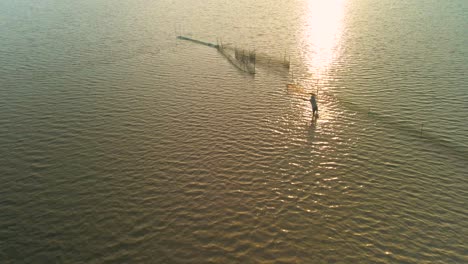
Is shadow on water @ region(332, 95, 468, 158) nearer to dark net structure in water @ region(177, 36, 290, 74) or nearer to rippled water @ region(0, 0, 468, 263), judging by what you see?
rippled water @ region(0, 0, 468, 263)

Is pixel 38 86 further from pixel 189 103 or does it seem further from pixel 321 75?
pixel 321 75

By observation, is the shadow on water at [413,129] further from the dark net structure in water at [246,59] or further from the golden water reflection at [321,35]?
the dark net structure in water at [246,59]

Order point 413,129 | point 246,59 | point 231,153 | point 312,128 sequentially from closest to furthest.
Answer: point 231,153, point 413,129, point 312,128, point 246,59

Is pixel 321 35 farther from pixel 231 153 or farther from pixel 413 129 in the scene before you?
pixel 231 153

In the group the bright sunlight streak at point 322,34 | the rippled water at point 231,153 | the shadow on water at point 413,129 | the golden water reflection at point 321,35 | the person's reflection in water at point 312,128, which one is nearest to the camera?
the rippled water at point 231,153

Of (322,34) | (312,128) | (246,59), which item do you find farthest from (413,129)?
(322,34)

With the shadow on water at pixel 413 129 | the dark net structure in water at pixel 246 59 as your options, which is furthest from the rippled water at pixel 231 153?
the dark net structure in water at pixel 246 59

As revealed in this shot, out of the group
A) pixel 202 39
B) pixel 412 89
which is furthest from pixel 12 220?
pixel 202 39

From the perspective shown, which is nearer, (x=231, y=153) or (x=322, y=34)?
(x=231, y=153)

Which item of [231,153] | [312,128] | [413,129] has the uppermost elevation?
[413,129]
